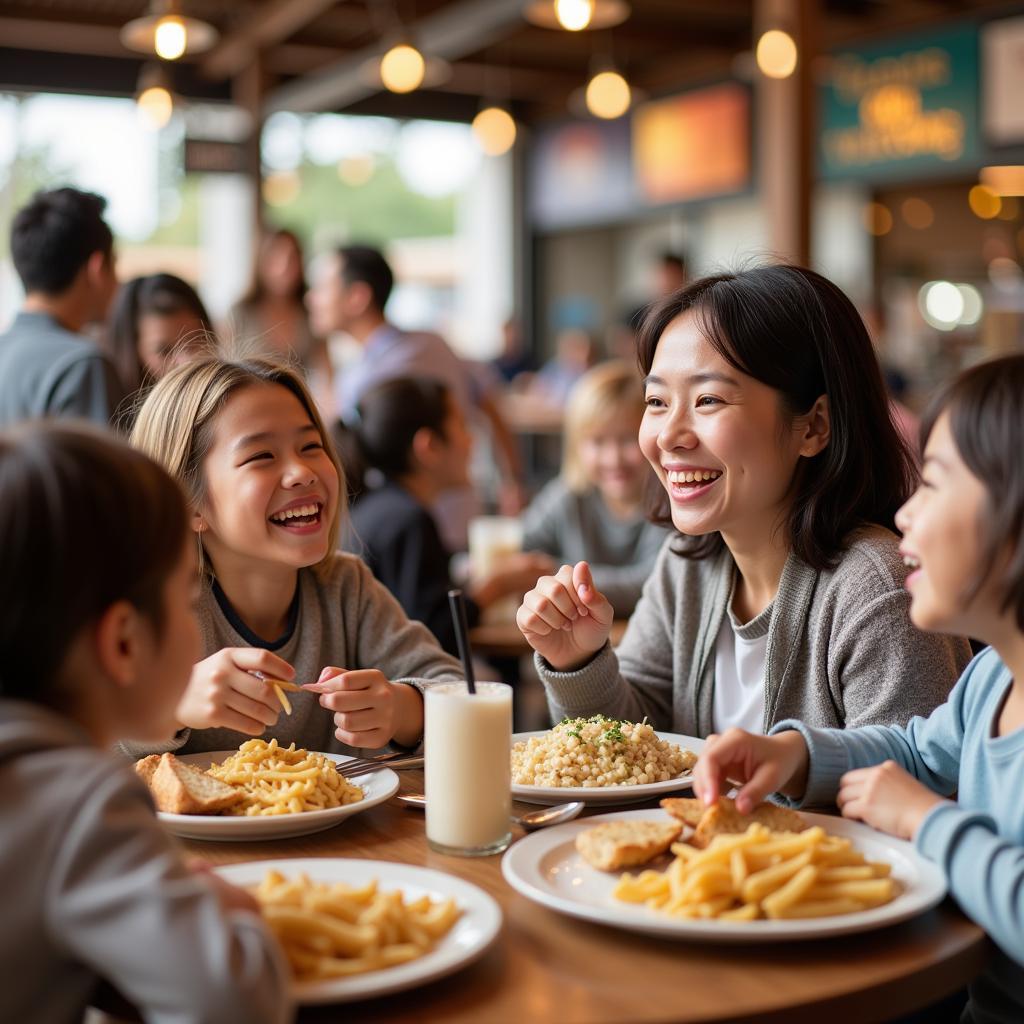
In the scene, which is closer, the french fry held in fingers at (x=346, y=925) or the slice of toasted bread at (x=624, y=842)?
the french fry held in fingers at (x=346, y=925)

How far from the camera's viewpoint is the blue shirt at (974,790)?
3.49ft

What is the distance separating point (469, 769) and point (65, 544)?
483mm

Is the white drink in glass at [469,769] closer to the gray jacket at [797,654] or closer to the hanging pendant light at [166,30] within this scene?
the gray jacket at [797,654]

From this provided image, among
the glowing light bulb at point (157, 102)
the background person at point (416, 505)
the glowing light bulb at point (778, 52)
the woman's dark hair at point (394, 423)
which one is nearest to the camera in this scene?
the background person at point (416, 505)

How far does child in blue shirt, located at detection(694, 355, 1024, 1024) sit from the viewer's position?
43.6 inches

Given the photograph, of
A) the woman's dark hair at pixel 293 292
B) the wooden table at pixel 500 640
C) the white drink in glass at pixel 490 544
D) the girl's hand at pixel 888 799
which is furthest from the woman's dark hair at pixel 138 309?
the girl's hand at pixel 888 799

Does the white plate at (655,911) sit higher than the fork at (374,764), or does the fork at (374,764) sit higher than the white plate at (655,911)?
the white plate at (655,911)

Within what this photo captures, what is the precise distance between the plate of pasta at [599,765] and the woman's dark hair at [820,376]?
37 centimetres

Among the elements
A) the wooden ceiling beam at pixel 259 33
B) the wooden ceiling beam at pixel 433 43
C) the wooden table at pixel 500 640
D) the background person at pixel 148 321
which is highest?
the wooden ceiling beam at pixel 259 33

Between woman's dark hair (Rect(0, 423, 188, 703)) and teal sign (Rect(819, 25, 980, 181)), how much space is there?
7.78m

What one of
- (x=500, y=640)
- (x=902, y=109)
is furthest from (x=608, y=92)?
(x=500, y=640)

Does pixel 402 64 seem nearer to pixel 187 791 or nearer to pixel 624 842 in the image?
pixel 187 791

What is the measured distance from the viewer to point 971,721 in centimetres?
132

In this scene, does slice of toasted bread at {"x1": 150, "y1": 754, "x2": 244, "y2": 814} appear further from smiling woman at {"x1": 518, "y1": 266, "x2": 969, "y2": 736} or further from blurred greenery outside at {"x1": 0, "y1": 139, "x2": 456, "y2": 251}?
blurred greenery outside at {"x1": 0, "y1": 139, "x2": 456, "y2": 251}
